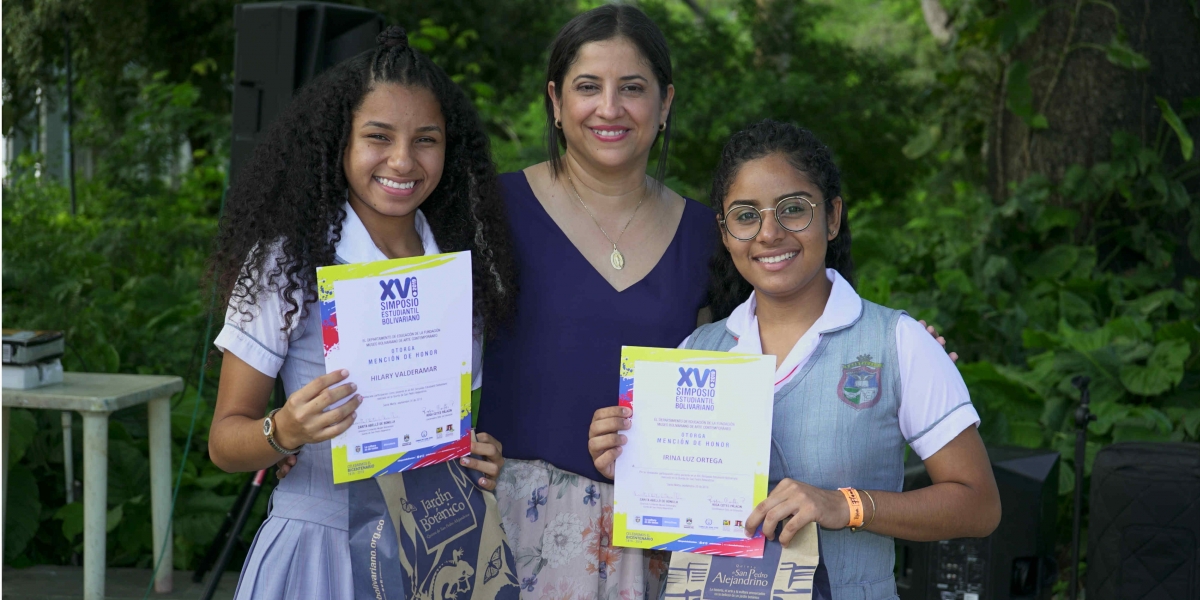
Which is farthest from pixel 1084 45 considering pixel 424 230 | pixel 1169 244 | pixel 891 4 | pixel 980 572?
pixel 891 4

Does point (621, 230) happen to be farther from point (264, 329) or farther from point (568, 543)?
point (264, 329)

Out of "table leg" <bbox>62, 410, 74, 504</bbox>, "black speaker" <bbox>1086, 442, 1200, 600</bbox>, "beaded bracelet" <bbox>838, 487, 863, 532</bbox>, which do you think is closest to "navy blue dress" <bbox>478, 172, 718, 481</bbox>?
"beaded bracelet" <bbox>838, 487, 863, 532</bbox>

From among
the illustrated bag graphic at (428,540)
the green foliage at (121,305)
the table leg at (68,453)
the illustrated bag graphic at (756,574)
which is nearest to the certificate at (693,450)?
the illustrated bag graphic at (756,574)

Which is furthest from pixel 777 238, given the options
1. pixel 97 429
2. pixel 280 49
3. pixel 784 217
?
pixel 97 429

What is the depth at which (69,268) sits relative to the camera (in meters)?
5.98

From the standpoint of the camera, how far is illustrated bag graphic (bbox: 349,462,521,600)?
5.72 feet

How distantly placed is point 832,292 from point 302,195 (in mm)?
1026

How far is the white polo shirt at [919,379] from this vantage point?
1.82 m

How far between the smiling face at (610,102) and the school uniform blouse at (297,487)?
2.12ft

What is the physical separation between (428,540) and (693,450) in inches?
19.9

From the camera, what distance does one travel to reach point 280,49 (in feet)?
11.8

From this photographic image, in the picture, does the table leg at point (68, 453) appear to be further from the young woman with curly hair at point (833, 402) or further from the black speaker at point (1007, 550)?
the black speaker at point (1007, 550)

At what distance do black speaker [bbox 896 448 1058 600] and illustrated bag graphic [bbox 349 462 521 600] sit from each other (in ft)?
6.90

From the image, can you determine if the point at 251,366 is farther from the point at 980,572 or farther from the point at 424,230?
the point at 980,572
